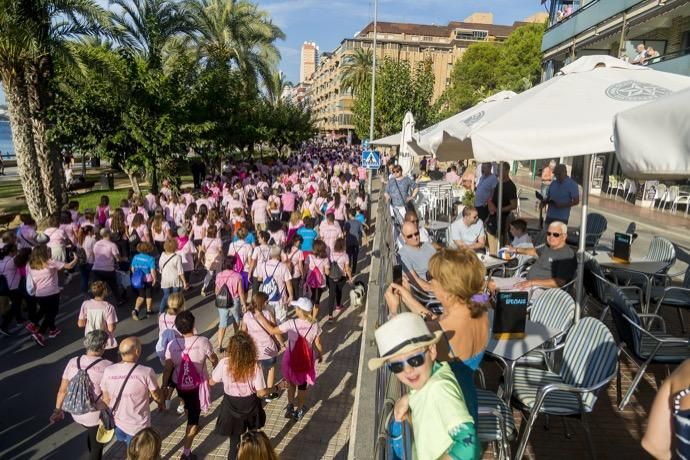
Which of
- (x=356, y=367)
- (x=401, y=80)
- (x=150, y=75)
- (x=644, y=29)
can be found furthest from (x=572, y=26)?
(x=356, y=367)

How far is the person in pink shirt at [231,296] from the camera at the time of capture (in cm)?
675

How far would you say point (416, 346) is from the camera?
6.97 ft

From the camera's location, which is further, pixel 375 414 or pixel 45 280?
pixel 45 280

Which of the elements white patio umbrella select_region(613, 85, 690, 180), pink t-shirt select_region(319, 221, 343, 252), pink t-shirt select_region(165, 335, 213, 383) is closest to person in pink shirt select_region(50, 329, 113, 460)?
pink t-shirt select_region(165, 335, 213, 383)

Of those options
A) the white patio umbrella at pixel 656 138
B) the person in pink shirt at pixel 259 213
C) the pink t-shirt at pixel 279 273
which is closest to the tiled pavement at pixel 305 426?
the pink t-shirt at pixel 279 273

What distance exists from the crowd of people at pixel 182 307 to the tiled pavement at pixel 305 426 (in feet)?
0.60

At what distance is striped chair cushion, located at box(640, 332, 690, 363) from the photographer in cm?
418

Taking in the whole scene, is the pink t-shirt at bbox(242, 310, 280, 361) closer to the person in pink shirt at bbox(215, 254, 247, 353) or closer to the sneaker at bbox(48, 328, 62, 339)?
the person in pink shirt at bbox(215, 254, 247, 353)

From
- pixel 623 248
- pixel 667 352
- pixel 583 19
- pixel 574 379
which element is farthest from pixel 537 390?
pixel 583 19

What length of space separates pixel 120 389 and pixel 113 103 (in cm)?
1231

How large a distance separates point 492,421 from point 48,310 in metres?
6.86

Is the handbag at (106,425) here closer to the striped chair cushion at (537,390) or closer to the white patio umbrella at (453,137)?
the striped chair cushion at (537,390)

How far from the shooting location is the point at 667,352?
4.28 m

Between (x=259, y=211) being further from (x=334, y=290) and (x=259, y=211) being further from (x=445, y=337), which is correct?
(x=445, y=337)
